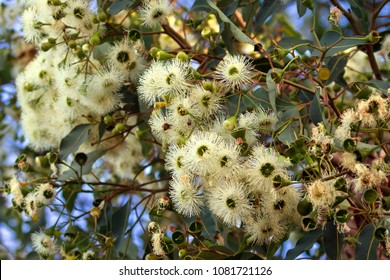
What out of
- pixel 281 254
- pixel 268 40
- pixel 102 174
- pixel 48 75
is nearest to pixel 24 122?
pixel 48 75

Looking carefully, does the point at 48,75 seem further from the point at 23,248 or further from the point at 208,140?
the point at 23,248

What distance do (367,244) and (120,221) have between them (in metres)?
0.67

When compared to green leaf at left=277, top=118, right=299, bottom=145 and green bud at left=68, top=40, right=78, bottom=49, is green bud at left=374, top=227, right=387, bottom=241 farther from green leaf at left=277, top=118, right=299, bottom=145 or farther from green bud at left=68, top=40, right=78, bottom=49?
green bud at left=68, top=40, right=78, bottom=49

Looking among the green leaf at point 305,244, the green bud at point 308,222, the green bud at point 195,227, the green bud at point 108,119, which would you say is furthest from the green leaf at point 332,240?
the green bud at point 108,119

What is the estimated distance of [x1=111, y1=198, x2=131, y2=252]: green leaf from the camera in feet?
5.76

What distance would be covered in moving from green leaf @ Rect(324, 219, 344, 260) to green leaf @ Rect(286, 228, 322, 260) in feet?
0.07

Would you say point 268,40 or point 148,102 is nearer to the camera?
point 148,102

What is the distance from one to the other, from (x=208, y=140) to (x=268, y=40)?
1402 millimetres

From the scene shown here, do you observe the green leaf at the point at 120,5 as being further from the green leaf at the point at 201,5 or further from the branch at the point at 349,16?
the branch at the point at 349,16

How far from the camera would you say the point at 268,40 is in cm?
270

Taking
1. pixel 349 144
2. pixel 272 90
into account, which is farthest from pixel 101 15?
pixel 349 144

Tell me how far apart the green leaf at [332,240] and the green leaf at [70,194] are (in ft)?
2.13

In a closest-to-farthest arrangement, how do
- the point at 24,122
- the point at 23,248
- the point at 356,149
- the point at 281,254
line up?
1. the point at 356,149
2. the point at 281,254
3. the point at 24,122
4. the point at 23,248
